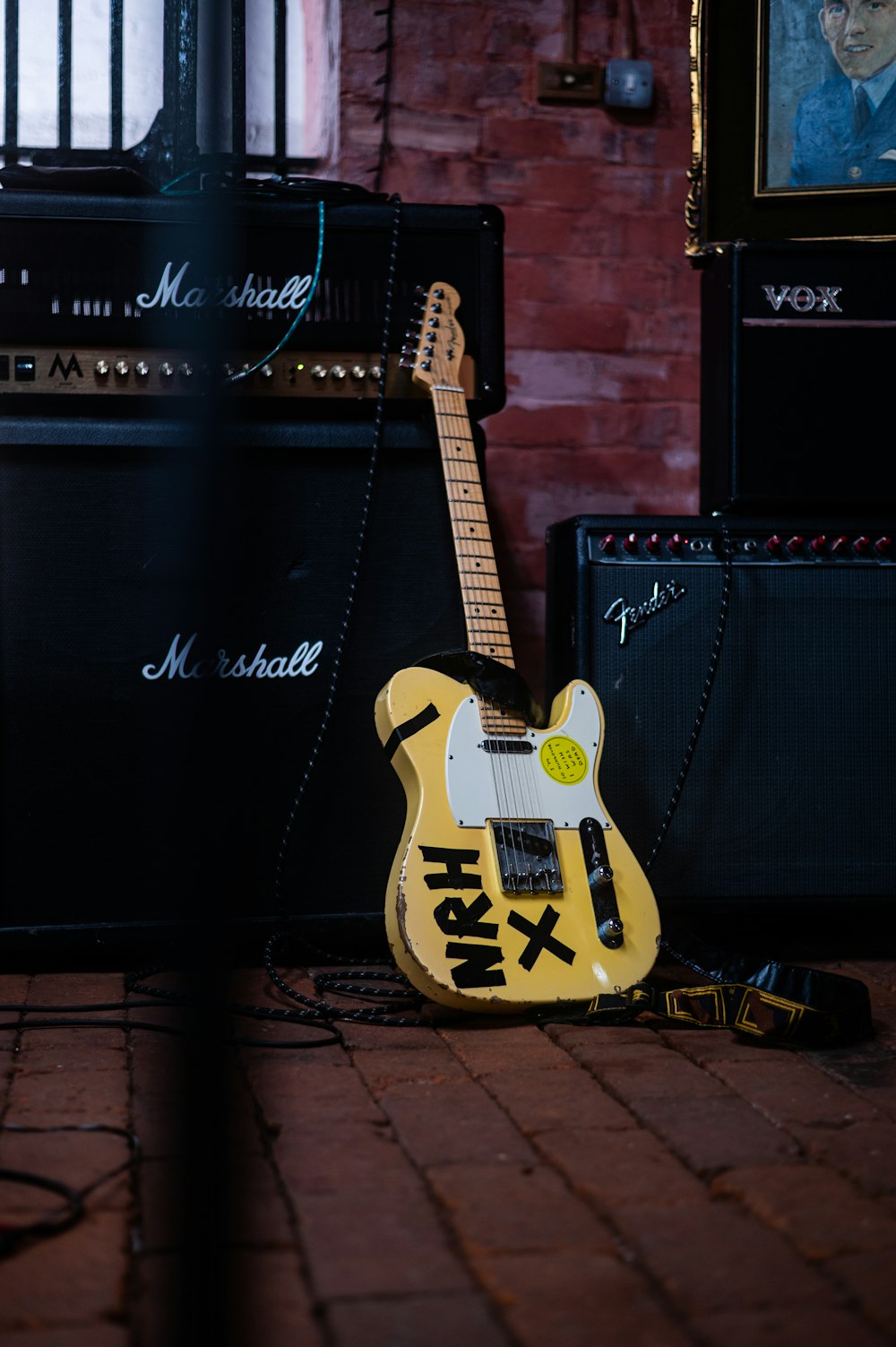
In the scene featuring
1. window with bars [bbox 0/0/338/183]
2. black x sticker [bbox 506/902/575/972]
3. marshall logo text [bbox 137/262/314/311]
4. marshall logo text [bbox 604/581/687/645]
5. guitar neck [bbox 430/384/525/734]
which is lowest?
black x sticker [bbox 506/902/575/972]

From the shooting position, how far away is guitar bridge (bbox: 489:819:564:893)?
1535mm

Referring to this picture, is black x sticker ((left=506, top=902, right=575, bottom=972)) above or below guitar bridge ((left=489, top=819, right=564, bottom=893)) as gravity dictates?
below

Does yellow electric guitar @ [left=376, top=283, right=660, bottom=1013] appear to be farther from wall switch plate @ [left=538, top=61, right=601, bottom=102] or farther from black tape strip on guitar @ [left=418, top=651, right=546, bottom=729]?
wall switch plate @ [left=538, top=61, right=601, bottom=102]

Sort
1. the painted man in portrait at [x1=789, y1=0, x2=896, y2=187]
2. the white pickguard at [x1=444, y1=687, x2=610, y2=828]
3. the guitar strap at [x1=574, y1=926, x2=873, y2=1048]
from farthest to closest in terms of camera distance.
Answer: the painted man in portrait at [x1=789, y1=0, x2=896, y2=187]
the white pickguard at [x1=444, y1=687, x2=610, y2=828]
the guitar strap at [x1=574, y1=926, x2=873, y2=1048]

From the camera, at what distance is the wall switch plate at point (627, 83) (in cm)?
240

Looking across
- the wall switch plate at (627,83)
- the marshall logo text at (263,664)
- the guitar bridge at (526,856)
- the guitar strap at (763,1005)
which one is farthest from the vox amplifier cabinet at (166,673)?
the wall switch plate at (627,83)

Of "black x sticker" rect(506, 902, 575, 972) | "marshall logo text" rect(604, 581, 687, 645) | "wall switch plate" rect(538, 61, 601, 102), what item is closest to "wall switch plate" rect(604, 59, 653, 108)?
"wall switch plate" rect(538, 61, 601, 102)

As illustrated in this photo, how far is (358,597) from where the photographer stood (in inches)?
70.3

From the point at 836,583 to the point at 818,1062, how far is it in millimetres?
717

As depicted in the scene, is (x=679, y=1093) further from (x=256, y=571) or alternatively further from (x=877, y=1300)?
(x=256, y=571)

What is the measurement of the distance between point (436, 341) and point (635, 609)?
46 cm

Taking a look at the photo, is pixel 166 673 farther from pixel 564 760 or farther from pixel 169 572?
pixel 564 760

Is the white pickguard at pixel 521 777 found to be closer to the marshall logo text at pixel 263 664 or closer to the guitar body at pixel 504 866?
the guitar body at pixel 504 866

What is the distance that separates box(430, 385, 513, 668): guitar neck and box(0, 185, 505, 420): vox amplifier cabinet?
0.06m
